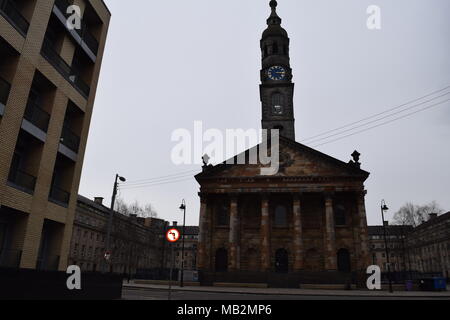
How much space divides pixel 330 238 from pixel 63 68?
30.9m

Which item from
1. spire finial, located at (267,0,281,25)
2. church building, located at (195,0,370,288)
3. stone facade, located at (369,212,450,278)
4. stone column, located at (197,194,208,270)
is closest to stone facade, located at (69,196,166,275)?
stone column, located at (197,194,208,270)

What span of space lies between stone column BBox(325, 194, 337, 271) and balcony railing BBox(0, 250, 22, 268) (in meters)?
30.5

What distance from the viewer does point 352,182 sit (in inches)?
1508

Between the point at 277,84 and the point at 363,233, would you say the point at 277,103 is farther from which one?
the point at 363,233

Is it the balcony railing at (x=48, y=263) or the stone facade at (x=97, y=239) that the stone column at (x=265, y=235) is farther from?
the balcony railing at (x=48, y=263)

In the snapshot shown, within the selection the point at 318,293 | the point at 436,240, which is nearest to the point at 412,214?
the point at 436,240

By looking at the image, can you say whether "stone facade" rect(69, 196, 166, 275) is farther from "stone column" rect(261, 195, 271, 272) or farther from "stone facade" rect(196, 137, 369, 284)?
"stone column" rect(261, 195, 271, 272)

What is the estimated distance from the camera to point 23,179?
1342cm

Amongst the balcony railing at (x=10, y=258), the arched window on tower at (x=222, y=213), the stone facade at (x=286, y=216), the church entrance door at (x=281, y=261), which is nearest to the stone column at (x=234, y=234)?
the stone facade at (x=286, y=216)

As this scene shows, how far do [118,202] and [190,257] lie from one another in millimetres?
47487

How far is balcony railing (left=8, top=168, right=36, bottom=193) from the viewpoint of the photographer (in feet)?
43.6

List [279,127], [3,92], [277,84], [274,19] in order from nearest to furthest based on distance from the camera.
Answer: [3,92] → [279,127] → [277,84] → [274,19]
